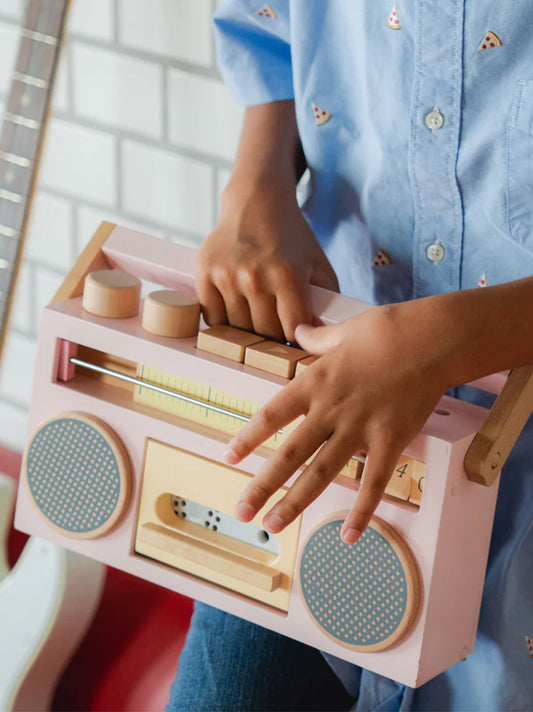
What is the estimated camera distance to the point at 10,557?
1188 millimetres

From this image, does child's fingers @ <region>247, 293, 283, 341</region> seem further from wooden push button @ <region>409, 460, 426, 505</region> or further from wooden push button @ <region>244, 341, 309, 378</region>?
wooden push button @ <region>409, 460, 426, 505</region>

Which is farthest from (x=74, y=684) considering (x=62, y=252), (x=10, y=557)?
(x=62, y=252)

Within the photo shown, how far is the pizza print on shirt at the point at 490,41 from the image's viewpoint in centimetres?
66

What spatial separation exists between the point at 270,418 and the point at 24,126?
2.35ft

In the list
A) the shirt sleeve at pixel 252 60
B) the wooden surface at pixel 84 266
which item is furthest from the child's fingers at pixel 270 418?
the shirt sleeve at pixel 252 60

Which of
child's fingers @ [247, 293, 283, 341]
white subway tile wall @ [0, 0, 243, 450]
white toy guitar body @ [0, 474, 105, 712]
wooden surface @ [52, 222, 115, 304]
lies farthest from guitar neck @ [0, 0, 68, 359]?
child's fingers @ [247, 293, 283, 341]

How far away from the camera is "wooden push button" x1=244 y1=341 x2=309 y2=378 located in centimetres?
62

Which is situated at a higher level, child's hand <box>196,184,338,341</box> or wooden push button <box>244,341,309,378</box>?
child's hand <box>196,184,338,341</box>

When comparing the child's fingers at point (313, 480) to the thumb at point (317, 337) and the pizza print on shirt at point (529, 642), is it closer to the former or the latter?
the thumb at point (317, 337)

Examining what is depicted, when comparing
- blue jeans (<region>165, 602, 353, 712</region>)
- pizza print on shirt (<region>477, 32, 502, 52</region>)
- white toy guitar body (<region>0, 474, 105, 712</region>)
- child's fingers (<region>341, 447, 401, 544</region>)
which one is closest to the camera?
child's fingers (<region>341, 447, 401, 544</region>)

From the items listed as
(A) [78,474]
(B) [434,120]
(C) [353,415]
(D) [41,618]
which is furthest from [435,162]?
(D) [41,618]

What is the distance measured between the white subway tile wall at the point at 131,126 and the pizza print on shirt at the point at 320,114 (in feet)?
1.03

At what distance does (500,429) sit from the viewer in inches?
22.5

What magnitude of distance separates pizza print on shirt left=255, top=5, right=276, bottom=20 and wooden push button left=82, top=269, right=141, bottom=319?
0.28m
